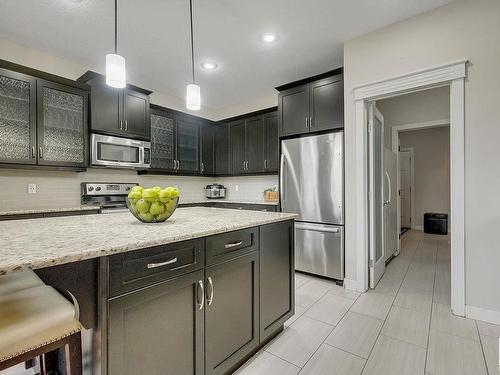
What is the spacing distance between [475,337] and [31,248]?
2.78m

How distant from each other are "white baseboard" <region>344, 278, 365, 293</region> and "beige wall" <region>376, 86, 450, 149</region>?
2.63 metres

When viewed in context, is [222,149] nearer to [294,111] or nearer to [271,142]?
[271,142]

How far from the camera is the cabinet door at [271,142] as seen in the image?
12.8ft

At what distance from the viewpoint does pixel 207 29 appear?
254 centimetres

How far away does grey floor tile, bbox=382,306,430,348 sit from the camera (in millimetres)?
1812

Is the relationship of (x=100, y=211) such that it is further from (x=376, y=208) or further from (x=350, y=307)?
(x=376, y=208)

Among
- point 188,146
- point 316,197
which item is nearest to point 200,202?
point 188,146

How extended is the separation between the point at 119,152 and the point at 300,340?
307 centimetres

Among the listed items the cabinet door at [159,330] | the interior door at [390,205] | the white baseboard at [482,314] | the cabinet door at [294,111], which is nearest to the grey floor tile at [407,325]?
the white baseboard at [482,314]

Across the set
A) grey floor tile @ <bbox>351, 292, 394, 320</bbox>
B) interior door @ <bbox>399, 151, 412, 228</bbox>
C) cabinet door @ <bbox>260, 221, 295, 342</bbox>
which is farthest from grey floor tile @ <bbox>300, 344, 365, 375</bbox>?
interior door @ <bbox>399, 151, 412, 228</bbox>

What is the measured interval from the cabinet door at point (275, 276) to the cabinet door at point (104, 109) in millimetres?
2679

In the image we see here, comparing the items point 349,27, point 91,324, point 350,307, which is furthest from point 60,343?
point 349,27

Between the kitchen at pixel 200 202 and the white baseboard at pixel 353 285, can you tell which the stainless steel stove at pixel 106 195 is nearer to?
the kitchen at pixel 200 202

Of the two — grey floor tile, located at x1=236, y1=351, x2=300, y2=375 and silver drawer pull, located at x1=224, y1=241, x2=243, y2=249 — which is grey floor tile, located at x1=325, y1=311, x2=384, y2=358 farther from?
silver drawer pull, located at x1=224, y1=241, x2=243, y2=249
